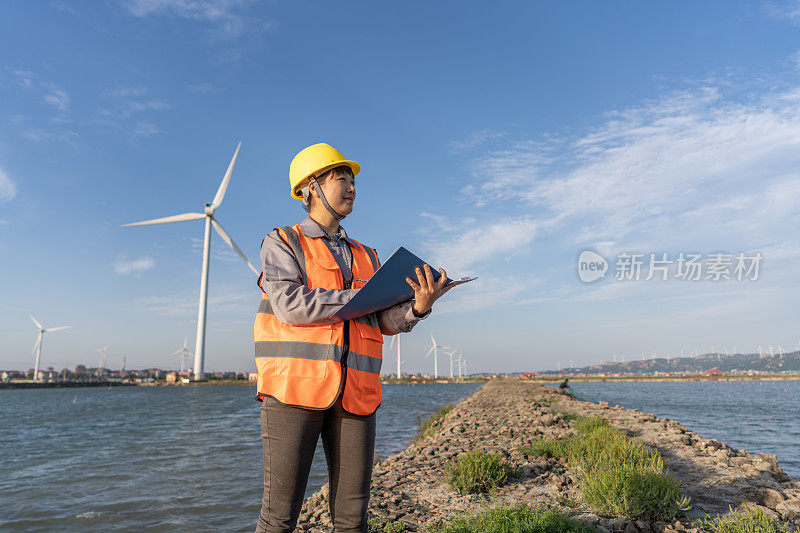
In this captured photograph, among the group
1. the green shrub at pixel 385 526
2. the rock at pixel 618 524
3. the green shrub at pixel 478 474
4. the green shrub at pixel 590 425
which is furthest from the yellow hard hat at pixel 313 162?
the green shrub at pixel 590 425

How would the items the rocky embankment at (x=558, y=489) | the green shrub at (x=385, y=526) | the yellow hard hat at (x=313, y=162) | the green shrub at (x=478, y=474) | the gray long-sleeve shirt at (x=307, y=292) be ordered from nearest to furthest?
the gray long-sleeve shirt at (x=307, y=292), the yellow hard hat at (x=313, y=162), the green shrub at (x=385, y=526), the rocky embankment at (x=558, y=489), the green shrub at (x=478, y=474)

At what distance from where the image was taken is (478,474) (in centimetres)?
634

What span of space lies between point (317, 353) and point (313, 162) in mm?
1037

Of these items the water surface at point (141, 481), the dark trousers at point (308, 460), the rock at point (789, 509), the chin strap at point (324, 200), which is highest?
the chin strap at point (324, 200)

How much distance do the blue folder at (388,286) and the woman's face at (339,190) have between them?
475mm

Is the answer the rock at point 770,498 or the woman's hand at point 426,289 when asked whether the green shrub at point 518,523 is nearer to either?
the woman's hand at point 426,289

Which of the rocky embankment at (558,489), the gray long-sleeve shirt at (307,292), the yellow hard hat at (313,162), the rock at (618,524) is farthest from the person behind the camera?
the rocky embankment at (558,489)

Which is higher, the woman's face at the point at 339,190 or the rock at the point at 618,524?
the woman's face at the point at 339,190

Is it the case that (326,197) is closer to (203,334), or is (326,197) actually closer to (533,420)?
(533,420)

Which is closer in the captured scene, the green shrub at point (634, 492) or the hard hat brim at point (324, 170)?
the hard hat brim at point (324, 170)

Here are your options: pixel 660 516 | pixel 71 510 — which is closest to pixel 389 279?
pixel 660 516

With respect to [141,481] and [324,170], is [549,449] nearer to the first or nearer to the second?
[324,170]

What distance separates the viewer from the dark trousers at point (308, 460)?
84.4 inches

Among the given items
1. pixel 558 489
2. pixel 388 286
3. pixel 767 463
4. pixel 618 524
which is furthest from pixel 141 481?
pixel 767 463
